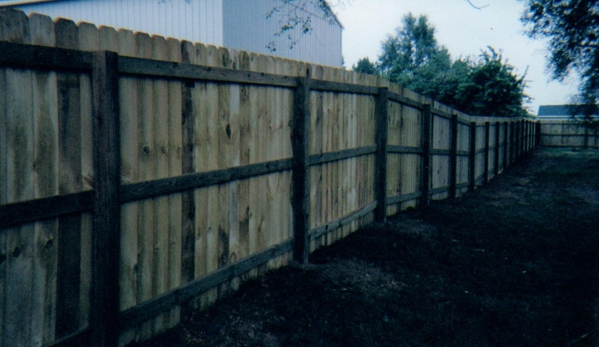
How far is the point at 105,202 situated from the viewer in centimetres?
283

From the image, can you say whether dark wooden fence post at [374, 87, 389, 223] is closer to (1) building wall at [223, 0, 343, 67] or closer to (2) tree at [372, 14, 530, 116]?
(1) building wall at [223, 0, 343, 67]

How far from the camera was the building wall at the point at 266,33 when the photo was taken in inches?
473

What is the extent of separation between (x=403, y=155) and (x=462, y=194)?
159 inches

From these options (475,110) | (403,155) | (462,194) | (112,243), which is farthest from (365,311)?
(475,110)

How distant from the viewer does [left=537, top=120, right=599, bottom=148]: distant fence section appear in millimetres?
27453

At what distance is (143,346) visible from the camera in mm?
3217

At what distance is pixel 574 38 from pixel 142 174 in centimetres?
866

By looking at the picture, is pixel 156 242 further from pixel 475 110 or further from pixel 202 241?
pixel 475 110

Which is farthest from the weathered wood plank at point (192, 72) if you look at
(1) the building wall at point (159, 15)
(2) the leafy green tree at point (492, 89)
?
(2) the leafy green tree at point (492, 89)

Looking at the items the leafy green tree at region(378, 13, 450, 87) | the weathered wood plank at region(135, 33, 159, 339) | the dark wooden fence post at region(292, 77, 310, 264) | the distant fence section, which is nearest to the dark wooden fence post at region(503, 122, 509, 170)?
the distant fence section

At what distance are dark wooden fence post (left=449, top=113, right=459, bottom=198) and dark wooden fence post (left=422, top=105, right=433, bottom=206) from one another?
144 centimetres

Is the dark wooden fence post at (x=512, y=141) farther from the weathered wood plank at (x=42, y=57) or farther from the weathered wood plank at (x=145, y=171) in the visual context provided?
the weathered wood plank at (x=42, y=57)

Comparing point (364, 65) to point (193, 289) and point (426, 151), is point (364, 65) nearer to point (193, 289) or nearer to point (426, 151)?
point (426, 151)

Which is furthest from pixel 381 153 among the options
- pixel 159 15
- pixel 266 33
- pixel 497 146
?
pixel 497 146
